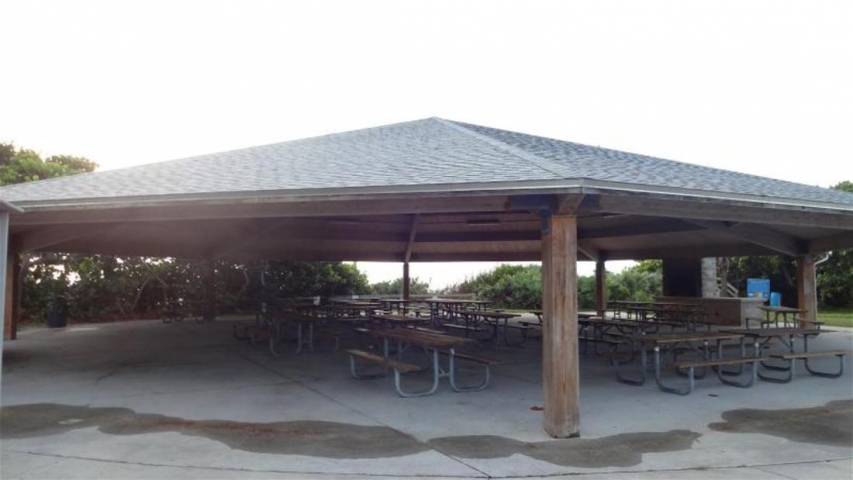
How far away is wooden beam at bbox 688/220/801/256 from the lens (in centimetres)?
931

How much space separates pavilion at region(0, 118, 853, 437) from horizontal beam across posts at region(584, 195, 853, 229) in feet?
0.06

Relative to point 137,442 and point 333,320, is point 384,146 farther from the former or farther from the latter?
point 137,442

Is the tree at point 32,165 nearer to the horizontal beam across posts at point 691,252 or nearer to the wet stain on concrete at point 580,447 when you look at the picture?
the wet stain on concrete at point 580,447

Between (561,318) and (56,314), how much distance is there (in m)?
14.0

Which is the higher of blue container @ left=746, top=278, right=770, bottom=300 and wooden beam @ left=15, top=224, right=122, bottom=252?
wooden beam @ left=15, top=224, right=122, bottom=252

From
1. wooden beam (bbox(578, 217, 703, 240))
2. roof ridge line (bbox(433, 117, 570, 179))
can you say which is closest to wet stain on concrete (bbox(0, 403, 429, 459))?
roof ridge line (bbox(433, 117, 570, 179))

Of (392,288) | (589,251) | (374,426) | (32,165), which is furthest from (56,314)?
(589,251)

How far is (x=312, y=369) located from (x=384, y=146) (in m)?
3.36

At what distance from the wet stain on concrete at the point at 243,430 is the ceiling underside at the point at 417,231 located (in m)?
2.12

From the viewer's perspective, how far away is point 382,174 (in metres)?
5.94

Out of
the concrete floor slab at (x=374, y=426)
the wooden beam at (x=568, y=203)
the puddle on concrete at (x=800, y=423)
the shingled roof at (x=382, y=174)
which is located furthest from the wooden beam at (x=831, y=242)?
the wooden beam at (x=568, y=203)

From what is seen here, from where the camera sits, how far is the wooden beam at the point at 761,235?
931cm

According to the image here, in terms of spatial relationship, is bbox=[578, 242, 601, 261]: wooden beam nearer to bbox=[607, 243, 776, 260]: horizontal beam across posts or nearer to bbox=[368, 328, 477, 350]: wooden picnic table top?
bbox=[607, 243, 776, 260]: horizontal beam across posts

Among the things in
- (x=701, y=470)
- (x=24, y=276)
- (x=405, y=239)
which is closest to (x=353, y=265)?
(x=405, y=239)
